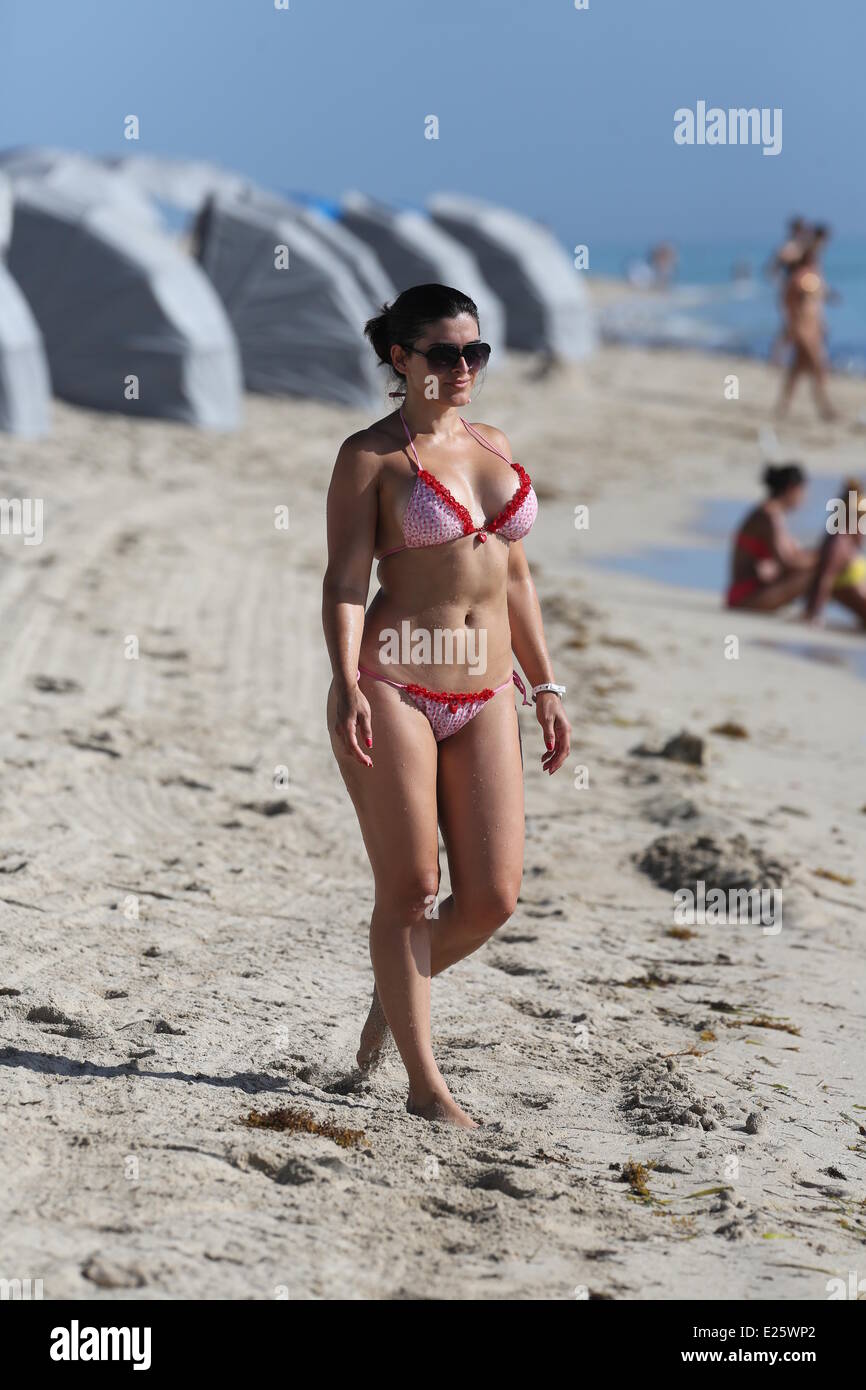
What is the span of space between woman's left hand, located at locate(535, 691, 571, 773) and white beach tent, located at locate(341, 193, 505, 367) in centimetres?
1825

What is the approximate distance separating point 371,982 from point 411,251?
749 inches

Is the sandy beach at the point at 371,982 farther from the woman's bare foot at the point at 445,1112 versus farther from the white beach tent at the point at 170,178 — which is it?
the white beach tent at the point at 170,178

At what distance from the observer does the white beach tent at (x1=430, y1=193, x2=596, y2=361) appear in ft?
80.8

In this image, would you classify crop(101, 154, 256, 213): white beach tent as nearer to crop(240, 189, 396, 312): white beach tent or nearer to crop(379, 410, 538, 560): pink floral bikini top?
crop(240, 189, 396, 312): white beach tent

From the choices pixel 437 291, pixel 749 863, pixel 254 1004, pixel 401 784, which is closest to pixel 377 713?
pixel 401 784

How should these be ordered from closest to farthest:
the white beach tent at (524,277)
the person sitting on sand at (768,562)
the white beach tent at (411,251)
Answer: the person sitting on sand at (768,562) → the white beach tent at (411,251) → the white beach tent at (524,277)

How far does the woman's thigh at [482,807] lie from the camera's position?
338 cm

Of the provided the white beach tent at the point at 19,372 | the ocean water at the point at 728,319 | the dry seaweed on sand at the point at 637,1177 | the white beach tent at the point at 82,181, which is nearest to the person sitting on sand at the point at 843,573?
the dry seaweed on sand at the point at 637,1177

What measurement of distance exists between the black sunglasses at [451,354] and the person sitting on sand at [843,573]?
629 centimetres

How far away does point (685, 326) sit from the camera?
131 feet

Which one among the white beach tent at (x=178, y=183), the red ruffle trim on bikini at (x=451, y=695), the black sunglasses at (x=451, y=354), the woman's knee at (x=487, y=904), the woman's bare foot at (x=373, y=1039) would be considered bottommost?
the woman's bare foot at (x=373, y=1039)

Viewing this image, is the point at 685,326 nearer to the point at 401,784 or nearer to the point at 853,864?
the point at 853,864

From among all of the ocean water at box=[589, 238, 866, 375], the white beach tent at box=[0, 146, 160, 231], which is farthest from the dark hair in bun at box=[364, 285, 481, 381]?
the ocean water at box=[589, 238, 866, 375]

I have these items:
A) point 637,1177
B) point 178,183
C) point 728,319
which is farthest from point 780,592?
point 728,319
